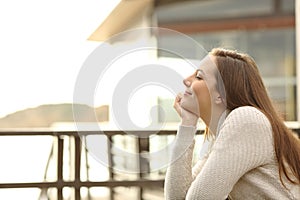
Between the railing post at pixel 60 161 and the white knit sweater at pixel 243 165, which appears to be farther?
the railing post at pixel 60 161

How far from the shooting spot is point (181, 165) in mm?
1553

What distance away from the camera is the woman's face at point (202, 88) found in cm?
146

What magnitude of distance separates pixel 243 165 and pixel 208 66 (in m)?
0.22

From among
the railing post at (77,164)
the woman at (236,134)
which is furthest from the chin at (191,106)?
the railing post at (77,164)

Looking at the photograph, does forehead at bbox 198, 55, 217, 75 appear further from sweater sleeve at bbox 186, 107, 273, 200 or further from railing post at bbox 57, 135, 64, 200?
railing post at bbox 57, 135, 64, 200

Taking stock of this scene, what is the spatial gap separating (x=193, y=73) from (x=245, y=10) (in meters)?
4.78

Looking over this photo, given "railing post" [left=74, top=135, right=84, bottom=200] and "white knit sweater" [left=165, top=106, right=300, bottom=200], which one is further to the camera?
"railing post" [left=74, top=135, right=84, bottom=200]

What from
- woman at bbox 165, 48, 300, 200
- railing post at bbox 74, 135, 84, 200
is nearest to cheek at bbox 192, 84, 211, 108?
woman at bbox 165, 48, 300, 200

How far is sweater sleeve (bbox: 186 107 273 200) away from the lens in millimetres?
1384

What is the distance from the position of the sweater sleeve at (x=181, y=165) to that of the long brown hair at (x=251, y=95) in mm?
113

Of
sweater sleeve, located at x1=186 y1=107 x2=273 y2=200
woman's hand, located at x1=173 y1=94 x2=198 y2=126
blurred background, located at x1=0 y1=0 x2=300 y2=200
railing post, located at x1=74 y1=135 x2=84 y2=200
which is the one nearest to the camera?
sweater sleeve, located at x1=186 y1=107 x2=273 y2=200

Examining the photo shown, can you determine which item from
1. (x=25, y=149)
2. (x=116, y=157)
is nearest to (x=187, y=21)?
(x=25, y=149)

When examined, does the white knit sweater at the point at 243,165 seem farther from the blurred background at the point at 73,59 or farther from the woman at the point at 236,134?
the blurred background at the point at 73,59

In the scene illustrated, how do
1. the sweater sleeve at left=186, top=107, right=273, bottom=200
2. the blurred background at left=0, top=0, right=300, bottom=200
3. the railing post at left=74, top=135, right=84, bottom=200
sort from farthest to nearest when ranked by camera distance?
the blurred background at left=0, top=0, right=300, bottom=200 < the railing post at left=74, top=135, right=84, bottom=200 < the sweater sleeve at left=186, top=107, right=273, bottom=200
